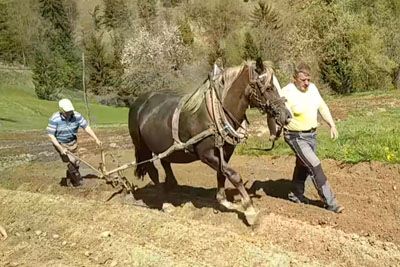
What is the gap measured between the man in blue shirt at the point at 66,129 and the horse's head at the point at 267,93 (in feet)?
13.3

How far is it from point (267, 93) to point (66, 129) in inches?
191

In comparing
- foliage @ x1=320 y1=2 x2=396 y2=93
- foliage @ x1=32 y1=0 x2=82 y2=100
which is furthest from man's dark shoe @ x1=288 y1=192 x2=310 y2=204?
foliage @ x1=32 y1=0 x2=82 y2=100

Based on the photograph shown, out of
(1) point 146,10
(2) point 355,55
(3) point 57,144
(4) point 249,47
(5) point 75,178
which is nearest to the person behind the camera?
(3) point 57,144

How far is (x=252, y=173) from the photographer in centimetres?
1096

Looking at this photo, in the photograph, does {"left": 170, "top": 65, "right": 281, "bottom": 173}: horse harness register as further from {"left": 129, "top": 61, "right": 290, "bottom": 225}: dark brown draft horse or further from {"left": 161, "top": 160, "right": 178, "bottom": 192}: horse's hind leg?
{"left": 161, "top": 160, "right": 178, "bottom": 192}: horse's hind leg

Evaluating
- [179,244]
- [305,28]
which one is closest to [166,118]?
[179,244]

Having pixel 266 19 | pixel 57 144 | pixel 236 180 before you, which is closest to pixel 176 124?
pixel 236 180

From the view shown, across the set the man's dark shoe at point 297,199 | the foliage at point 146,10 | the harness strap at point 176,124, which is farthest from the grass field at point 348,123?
the foliage at point 146,10

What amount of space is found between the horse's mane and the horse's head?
0.29 metres

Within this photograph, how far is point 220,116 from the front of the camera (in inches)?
303

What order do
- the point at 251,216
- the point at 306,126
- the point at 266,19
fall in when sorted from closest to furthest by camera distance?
the point at 251,216, the point at 306,126, the point at 266,19

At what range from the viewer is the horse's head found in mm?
7273

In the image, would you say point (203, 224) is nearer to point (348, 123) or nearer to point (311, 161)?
point (311, 161)

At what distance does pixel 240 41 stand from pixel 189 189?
50706 millimetres
